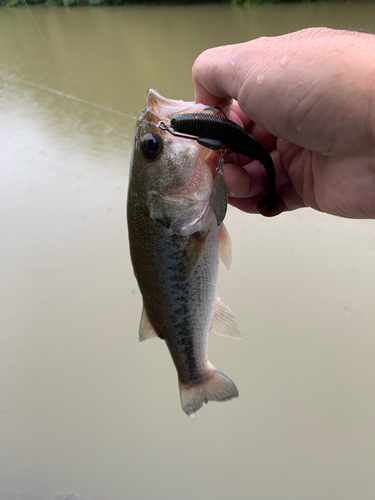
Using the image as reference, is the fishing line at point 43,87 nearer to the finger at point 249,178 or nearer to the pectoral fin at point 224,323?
the finger at point 249,178

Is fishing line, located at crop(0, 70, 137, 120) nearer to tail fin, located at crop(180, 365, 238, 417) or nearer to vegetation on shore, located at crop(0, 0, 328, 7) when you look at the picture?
tail fin, located at crop(180, 365, 238, 417)

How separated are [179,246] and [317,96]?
0.52m

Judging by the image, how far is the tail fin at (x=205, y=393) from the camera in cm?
113

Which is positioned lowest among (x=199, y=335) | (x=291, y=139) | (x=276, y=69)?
(x=199, y=335)

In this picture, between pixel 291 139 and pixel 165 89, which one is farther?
pixel 165 89

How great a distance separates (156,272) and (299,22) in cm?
571

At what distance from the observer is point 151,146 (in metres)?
0.84

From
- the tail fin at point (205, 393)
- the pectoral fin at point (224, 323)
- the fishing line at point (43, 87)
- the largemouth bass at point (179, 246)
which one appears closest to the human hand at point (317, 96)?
the largemouth bass at point (179, 246)

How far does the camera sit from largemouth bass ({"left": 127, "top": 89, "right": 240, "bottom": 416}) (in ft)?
2.80

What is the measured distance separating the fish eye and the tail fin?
31.7 inches

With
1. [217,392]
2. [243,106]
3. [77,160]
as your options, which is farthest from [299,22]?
[217,392]

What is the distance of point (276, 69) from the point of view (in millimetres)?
750

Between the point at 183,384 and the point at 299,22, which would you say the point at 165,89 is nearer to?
the point at 299,22

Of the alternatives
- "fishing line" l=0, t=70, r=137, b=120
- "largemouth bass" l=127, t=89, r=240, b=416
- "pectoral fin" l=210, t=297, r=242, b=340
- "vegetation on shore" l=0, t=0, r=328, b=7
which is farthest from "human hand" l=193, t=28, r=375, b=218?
"vegetation on shore" l=0, t=0, r=328, b=7
